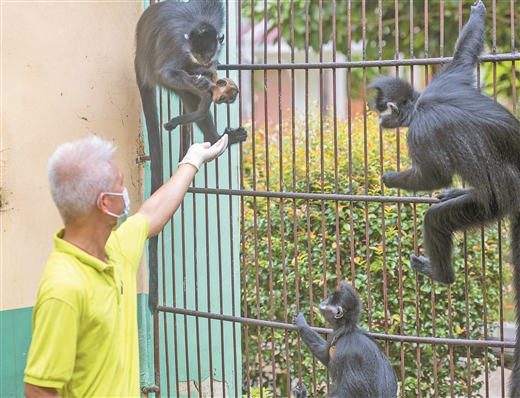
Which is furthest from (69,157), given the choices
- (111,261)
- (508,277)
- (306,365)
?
(508,277)

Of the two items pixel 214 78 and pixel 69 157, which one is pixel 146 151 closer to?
pixel 214 78

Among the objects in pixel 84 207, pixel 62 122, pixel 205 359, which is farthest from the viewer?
pixel 205 359

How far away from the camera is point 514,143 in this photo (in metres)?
3.69

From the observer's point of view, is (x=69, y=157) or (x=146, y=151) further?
(x=146, y=151)

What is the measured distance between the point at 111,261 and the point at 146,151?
2750mm

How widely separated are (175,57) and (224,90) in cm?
43

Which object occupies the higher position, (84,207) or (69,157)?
(69,157)

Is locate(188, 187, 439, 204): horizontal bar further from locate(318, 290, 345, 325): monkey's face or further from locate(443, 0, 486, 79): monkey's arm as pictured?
locate(443, 0, 486, 79): monkey's arm

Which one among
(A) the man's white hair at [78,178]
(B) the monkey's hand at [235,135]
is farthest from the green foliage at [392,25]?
(A) the man's white hair at [78,178]

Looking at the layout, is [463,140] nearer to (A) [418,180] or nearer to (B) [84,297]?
(A) [418,180]

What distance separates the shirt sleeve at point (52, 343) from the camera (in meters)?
2.19

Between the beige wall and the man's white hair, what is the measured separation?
2.07 metres

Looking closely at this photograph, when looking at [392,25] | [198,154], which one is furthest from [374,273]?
[392,25]

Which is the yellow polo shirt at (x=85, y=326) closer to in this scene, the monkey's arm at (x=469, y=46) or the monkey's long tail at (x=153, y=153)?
the monkey's long tail at (x=153, y=153)
